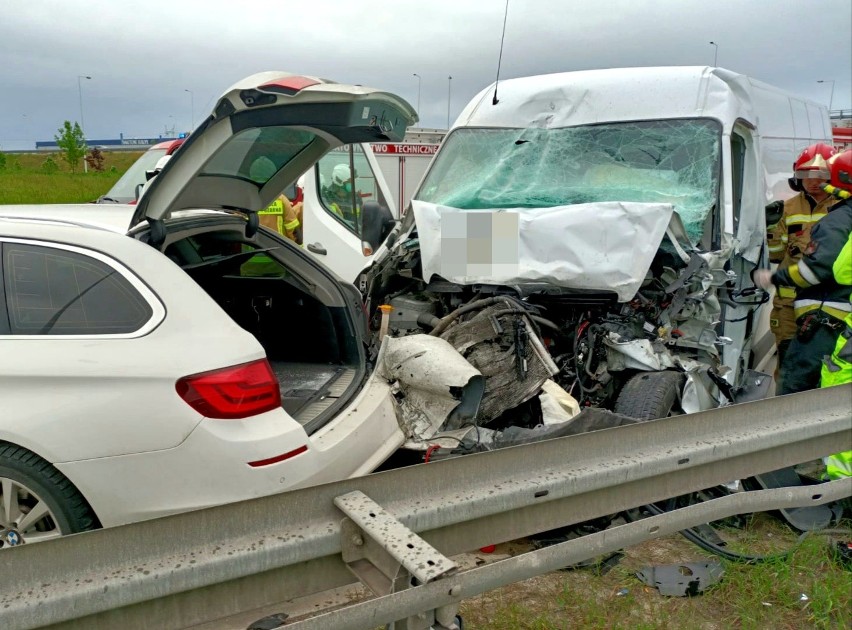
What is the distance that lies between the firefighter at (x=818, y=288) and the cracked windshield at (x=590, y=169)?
74 centimetres

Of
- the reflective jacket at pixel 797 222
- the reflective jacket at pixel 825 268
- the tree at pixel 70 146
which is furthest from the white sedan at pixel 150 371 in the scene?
the tree at pixel 70 146

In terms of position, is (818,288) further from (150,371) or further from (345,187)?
(345,187)

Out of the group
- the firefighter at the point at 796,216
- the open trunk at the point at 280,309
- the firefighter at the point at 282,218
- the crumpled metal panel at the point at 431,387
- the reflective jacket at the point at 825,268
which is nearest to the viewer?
the crumpled metal panel at the point at 431,387

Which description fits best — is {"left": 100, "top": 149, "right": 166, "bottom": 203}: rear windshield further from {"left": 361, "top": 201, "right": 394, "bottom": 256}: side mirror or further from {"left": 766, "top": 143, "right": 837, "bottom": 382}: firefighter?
{"left": 766, "top": 143, "right": 837, "bottom": 382}: firefighter

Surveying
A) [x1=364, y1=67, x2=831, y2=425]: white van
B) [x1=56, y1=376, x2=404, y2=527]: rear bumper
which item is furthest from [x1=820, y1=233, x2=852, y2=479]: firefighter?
[x1=56, y1=376, x2=404, y2=527]: rear bumper

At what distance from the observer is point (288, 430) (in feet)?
9.53

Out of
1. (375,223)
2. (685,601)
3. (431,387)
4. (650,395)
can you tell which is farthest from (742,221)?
(685,601)

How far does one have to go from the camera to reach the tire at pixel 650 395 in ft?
12.7

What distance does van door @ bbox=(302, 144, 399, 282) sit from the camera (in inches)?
287

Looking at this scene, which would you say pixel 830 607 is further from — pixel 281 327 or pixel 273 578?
pixel 281 327

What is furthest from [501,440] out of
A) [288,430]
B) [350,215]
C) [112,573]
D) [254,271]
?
[350,215]

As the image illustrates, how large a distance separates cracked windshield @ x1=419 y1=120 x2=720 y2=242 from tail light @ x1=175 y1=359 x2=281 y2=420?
2.23m

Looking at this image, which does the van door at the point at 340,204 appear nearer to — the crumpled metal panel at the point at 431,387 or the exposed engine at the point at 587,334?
the exposed engine at the point at 587,334

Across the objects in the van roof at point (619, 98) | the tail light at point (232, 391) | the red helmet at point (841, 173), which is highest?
the van roof at point (619, 98)
